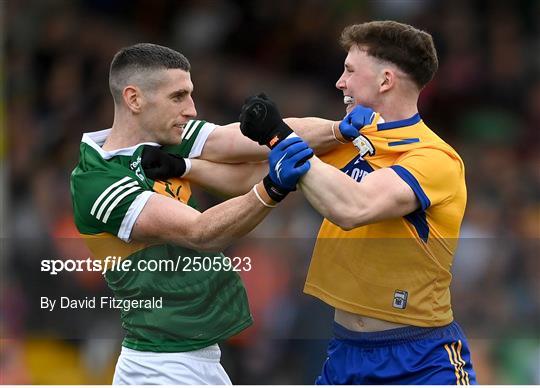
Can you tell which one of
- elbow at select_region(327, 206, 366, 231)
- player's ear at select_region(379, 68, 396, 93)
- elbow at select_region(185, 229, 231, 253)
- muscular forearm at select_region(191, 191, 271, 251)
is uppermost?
player's ear at select_region(379, 68, 396, 93)

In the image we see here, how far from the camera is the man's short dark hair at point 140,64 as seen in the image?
17.6 feet

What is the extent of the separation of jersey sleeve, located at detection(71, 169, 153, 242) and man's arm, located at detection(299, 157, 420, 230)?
766 millimetres

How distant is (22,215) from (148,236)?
15.4ft

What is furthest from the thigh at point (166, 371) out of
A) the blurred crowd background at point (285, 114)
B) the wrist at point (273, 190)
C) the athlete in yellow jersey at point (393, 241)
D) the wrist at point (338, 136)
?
the blurred crowd background at point (285, 114)

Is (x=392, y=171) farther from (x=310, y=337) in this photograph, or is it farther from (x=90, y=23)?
(x=90, y=23)

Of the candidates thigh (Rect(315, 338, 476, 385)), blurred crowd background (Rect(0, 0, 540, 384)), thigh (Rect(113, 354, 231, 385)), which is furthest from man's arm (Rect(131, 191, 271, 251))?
blurred crowd background (Rect(0, 0, 540, 384))

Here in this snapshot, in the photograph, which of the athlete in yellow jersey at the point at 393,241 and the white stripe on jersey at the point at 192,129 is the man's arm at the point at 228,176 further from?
the athlete in yellow jersey at the point at 393,241

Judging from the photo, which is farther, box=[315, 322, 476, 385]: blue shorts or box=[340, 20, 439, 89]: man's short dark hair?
box=[340, 20, 439, 89]: man's short dark hair

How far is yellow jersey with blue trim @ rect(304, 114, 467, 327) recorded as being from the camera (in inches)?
201

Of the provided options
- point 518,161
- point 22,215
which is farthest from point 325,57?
point 22,215

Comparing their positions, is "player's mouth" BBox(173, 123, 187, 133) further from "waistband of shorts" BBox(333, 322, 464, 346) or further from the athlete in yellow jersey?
"waistband of shorts" BBox(333, 322, 464, 346)

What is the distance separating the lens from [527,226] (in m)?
9.53

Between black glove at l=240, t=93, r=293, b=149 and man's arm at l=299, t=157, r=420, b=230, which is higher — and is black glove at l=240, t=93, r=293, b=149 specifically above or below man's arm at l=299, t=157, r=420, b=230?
above

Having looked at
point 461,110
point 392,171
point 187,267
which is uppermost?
point 461,110
